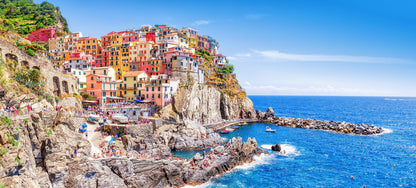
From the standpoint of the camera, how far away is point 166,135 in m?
48.9

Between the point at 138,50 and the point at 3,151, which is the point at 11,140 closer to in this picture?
the point at 3,151

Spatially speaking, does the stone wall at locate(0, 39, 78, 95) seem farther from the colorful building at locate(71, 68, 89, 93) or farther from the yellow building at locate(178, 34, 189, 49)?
the yellow building at locate(178, 34, 189, 49)

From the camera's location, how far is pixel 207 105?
7269 centimetres

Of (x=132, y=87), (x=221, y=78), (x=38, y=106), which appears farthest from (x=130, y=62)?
(x=38, y=106)

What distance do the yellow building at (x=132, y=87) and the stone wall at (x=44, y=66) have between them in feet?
51.3

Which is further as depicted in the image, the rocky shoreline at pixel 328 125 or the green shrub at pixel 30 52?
the rocky shoreline at pixel 328 125

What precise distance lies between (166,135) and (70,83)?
847 inches

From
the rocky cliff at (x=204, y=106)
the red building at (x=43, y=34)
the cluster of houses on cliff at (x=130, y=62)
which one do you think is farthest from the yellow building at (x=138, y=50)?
the red building at (x=43, y=34)

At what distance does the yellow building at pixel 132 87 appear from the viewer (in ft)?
223

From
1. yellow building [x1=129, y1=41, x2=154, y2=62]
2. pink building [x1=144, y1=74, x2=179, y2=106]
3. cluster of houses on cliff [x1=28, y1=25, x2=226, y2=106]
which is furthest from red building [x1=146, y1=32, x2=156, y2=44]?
pink building [x1=144, y1=74, x2=179, y2=106]

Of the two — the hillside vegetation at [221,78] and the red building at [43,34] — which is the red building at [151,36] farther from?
the red building at [43,34]

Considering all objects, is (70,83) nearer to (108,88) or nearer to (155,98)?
(108,88)

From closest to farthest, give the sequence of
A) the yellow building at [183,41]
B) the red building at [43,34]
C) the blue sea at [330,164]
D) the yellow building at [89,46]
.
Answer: the blue sea at [330,164] → the yellow building at [89,46] → the yellow building at [183,41] → the red building at [43,34]

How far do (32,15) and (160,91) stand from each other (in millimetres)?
82365
